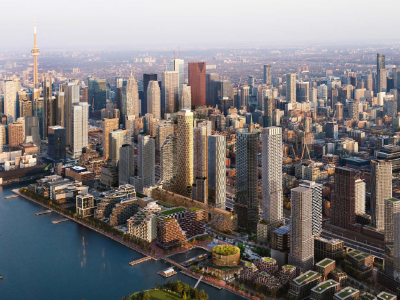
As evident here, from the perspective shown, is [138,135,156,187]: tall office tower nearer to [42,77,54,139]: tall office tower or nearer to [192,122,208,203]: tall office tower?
[192,122,208,203]: tall office tower

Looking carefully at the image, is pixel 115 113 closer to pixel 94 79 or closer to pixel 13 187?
pixel 94 79

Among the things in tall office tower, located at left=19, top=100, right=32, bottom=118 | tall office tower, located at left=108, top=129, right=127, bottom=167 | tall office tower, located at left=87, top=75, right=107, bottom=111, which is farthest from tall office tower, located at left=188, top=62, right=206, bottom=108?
tall office tower, located at left=108, top=129, right=127, bottom=167

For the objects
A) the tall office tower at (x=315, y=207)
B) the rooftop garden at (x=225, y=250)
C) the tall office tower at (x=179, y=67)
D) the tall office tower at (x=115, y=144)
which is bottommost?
the rooftop garden at (x=225, y=250)

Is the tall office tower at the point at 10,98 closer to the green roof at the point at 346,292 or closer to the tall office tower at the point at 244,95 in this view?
the tall office tower at the point at 244,95

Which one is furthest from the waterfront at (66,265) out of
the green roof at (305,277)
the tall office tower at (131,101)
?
the tall office tower at (131,101)

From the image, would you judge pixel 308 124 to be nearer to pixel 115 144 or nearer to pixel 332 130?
pixel 332 130

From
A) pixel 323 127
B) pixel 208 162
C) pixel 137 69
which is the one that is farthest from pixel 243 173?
pixel 137 69

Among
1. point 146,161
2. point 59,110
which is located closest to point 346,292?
point 146,161
